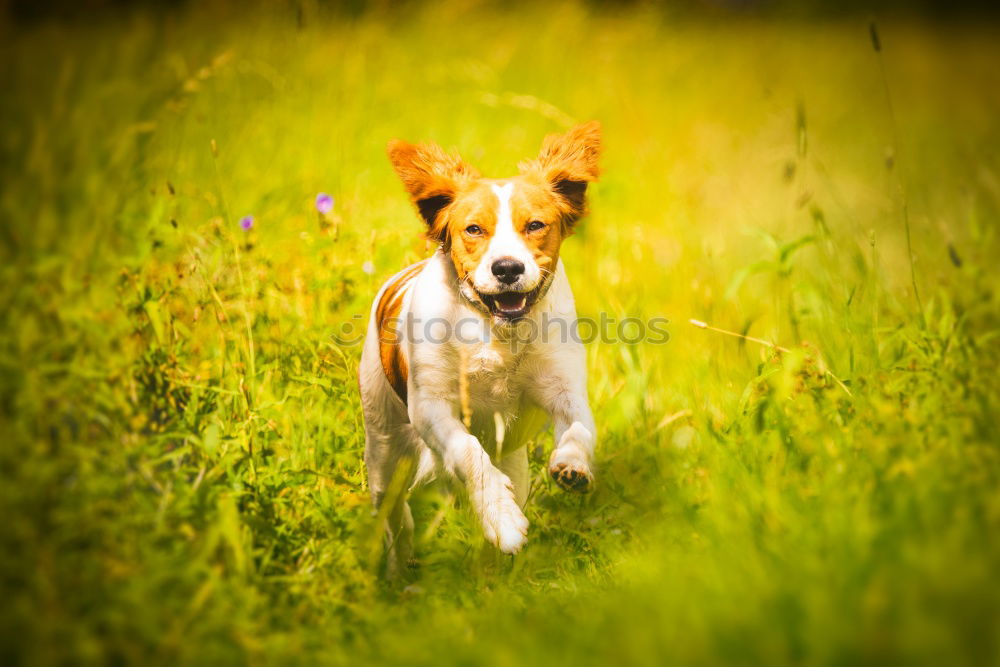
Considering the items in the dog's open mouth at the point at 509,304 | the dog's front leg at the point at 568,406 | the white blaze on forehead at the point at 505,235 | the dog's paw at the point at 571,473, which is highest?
the white blaze on forehead at the point at 505,235

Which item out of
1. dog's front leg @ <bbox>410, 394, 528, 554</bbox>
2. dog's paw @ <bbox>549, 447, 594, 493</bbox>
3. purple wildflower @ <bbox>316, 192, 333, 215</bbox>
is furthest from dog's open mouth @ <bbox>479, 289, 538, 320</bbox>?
purple wildflower @ <bbox>316, 192, 333, 215</bbox>

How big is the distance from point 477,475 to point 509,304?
0.50m

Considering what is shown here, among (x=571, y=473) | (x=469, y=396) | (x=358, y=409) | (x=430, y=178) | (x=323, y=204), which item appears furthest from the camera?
(x=323, y=204)

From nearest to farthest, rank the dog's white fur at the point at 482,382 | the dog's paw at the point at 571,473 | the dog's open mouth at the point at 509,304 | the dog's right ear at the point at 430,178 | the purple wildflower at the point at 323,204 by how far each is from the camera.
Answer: the dog's paw at the point at 571,473
the dog's white fur at the point at 482,382
the dog's open mouth at the point at 509,304
the dog's right ear at the point at 430,178
the purple wildflower at the point at 323,204

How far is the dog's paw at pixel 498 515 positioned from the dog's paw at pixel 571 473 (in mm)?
159

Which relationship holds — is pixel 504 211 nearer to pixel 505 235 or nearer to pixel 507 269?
pixel 505 235

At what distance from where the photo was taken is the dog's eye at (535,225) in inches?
101

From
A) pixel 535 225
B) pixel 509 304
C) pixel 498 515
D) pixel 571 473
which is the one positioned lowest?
pixel 498 515

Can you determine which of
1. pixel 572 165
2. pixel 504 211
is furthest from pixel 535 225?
pixel 572 165

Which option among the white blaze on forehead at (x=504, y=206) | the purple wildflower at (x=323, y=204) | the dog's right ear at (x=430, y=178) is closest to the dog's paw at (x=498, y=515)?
the white blaze on forehead at (x=504, y=206)

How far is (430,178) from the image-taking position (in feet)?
8.96

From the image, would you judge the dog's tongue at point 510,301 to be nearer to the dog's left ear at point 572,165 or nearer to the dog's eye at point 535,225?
the dog's eye at point 535,225

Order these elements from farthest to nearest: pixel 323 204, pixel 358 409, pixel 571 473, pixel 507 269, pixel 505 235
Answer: pixel 323 204 → pixel 358 409 → pixel 505 235 → pixel 507 269 → pixel 571 473

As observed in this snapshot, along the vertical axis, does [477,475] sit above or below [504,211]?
below
